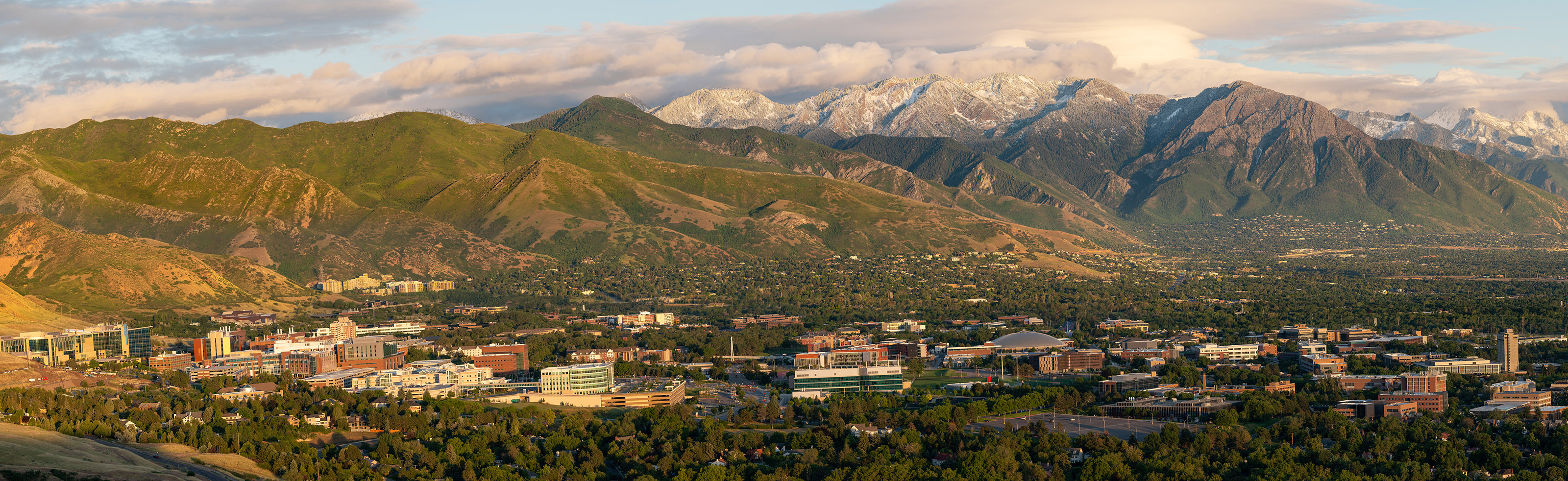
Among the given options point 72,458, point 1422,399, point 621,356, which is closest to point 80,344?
point 621,356

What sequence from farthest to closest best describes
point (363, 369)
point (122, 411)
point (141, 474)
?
point (363, 369)
point (122, 411)
point (141, 474)

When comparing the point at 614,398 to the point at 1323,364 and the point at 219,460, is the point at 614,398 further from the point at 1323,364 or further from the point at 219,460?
the point at 1323,364

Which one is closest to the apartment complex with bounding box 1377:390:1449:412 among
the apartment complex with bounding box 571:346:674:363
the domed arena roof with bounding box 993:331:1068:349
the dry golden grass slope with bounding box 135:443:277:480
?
the domed arena roof with bounding box 993:331:1068:349

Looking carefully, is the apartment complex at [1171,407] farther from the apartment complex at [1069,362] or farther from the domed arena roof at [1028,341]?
the domed arena roof at [1028,341]

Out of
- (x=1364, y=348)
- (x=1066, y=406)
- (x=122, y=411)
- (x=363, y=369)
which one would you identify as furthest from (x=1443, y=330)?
(x=122, y=411)

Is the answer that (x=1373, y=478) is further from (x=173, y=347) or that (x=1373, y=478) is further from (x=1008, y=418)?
(x=173, y=347)

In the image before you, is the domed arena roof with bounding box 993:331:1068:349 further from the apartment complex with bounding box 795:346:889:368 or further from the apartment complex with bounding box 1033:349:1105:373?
the apartment complex with bounding box 795:346:889:368
